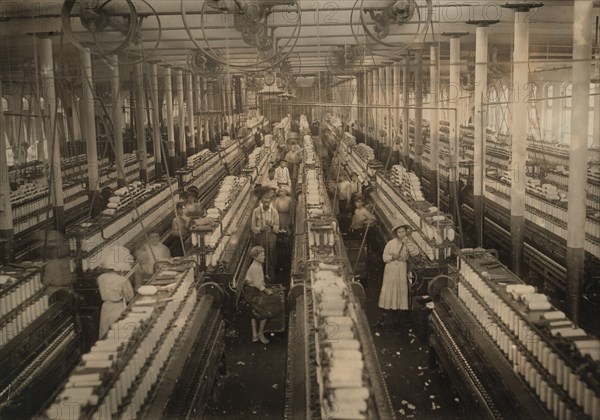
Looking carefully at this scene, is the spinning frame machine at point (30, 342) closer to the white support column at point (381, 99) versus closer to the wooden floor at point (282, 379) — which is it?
the wooden floor at point (282, 379)

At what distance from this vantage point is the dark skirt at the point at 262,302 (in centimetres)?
826

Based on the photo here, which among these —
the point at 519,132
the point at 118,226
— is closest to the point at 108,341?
the point at 118,226

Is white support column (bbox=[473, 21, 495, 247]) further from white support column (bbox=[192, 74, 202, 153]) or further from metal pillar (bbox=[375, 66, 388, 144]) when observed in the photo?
metal pillar (bbox=[375, 66, 388, 144])

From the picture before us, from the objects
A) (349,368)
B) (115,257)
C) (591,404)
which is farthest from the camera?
(115,257)

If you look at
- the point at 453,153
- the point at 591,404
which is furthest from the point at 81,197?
the point at 591,404

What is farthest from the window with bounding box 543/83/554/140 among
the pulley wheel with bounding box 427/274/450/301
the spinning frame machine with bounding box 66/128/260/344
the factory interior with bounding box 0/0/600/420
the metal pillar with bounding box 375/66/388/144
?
the pulley wheel with bounding box 427/274/450/301

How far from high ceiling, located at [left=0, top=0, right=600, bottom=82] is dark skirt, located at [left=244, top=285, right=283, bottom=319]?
114 inches

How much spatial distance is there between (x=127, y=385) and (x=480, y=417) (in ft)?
10.2

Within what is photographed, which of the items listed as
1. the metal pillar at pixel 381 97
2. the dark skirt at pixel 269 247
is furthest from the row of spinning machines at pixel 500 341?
the metal pillar at pixel 381 97

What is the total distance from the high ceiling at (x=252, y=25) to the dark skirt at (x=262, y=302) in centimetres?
290

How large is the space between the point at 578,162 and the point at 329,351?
5543mm

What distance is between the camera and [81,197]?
15.8 m

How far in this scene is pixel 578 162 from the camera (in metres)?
8.84

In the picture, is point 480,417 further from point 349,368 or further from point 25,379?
point 25,379
